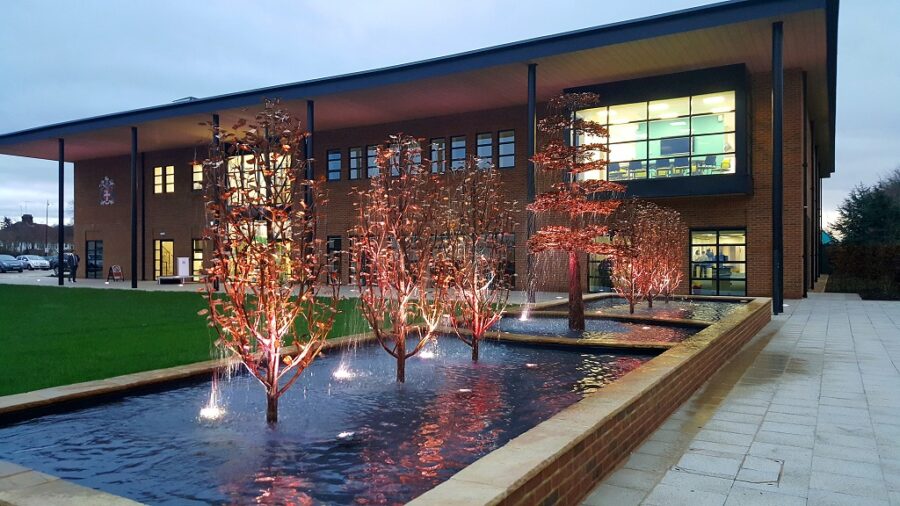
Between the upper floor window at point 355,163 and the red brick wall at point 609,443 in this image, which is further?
the upper floor window at point 355,163

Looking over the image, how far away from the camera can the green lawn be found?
25.5 feet

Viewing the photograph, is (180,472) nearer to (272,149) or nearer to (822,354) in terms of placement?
(272,149)

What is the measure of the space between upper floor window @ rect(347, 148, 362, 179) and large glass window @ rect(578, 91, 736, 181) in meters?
11.8

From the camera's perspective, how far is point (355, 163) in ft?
102

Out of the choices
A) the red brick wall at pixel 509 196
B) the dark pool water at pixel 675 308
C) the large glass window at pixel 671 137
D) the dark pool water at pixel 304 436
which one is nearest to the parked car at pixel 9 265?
the red brick wall at pixel 509 196

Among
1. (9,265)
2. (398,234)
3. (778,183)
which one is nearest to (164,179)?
(9,265)

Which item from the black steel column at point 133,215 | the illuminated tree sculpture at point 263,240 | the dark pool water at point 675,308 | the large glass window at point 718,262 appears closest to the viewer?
the illuminated tree sculpture at point 263,240

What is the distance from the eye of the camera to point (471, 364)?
8.64 m

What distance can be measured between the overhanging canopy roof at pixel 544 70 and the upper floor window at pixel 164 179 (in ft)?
14.0

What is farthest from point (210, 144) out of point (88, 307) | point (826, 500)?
point (88, 307)

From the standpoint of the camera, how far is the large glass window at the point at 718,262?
22562 mm

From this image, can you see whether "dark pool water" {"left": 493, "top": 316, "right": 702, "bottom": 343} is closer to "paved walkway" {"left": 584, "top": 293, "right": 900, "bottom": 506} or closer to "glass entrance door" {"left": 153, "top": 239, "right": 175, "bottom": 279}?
"paved walkway" {"left": 584, "top": 293, "right": 900, "bottom": 506}

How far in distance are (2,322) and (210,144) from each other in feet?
37.3

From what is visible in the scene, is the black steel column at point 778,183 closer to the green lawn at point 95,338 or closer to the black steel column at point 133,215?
the green lawn at point 95,338
